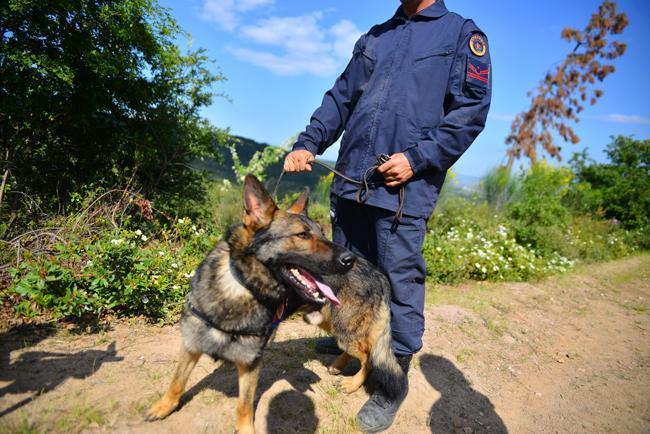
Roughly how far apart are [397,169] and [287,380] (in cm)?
202

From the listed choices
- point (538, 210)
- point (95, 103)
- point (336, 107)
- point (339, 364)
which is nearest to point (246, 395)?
point (339, 364)

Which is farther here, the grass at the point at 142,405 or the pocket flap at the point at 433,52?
the pocket flap at the point at 433,52

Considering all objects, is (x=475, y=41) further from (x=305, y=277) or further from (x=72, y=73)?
(x=72, y=73)

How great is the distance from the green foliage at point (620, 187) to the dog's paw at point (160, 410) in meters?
13.5

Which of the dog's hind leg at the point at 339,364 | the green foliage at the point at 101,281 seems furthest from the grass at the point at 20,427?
the dog's hind leg at the point at 339,364

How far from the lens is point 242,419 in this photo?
2.42 m

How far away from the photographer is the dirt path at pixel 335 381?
246cm

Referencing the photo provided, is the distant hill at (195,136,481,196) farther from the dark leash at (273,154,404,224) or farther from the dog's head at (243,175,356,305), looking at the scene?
the dog's head at (243,175,356,305)

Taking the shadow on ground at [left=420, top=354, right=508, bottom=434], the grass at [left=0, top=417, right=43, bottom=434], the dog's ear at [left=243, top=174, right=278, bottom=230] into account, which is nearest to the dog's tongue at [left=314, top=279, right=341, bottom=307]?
the dog's ear at [left=243, top=174, right=278, bottom=230]

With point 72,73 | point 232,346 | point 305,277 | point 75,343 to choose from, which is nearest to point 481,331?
point 305,277

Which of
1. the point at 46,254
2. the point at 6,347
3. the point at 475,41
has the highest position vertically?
the point at 475,41

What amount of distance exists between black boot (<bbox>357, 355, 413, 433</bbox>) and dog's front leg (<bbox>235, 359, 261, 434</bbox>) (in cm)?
85

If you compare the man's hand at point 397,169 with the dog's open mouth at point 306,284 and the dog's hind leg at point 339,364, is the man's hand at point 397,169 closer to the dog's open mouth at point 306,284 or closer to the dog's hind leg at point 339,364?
the dog's open mouth at point 306,284

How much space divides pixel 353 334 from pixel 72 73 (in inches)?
140
